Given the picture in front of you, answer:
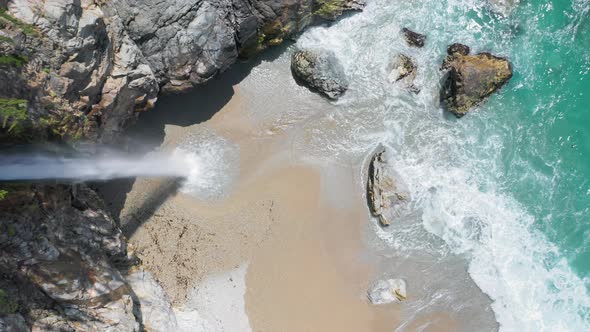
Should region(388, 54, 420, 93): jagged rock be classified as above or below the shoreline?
above

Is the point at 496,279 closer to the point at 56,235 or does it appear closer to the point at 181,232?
the point at 181,232

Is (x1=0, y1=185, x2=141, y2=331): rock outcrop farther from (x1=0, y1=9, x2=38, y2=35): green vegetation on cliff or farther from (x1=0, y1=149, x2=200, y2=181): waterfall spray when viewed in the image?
(x1=0, y1=9, x2=38, y2=35): green vegetation on cliff

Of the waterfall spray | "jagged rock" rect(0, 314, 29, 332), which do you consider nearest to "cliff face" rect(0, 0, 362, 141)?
the waterfall spray

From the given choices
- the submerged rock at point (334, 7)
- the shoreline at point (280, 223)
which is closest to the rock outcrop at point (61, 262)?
the shoreline at point (280, 223)

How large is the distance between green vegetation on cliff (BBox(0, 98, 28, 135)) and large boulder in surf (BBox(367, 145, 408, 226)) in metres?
9.88

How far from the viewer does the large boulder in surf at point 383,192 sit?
14.8 metres

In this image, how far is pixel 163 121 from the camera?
557 inches

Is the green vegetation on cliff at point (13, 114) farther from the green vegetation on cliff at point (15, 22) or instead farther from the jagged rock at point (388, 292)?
the jagged rock at point (388, 292)

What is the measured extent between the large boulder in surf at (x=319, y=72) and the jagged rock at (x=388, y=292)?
6.30 m

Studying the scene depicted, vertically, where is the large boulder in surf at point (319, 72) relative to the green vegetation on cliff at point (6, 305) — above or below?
above

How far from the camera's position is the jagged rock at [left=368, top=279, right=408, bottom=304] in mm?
14352

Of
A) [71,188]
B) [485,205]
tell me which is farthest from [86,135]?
[485,205]

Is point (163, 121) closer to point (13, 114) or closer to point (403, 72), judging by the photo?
point (13, 114)

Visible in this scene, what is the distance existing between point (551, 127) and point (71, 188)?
51.7 ft
